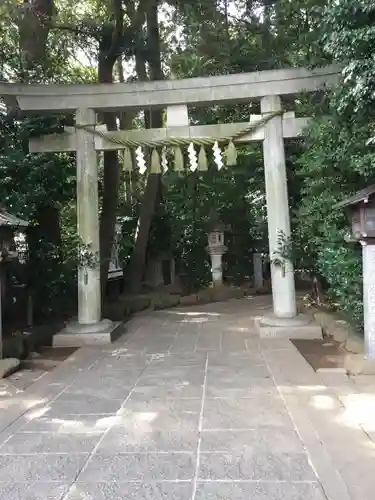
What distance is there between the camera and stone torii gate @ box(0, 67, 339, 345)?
322 inches

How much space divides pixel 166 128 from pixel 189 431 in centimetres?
560

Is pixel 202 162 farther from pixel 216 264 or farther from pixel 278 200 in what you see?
pixel 216 264

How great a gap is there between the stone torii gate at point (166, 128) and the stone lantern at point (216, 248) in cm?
704

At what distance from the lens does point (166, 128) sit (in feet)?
27.6

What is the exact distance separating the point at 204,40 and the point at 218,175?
482 cm

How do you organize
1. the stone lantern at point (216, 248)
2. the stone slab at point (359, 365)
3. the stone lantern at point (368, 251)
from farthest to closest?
1. the stone lantern at point (216, 248)
2. the stone lantern at point (368, 251)
3. the stone slab at point (359, 365)

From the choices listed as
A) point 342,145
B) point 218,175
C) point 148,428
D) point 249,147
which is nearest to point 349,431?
point 148,428

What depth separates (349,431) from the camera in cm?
393

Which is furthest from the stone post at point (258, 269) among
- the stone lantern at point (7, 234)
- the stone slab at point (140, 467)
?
the stone slab at point (140, 467)

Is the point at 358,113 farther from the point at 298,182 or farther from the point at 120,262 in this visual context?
the point at 120,262

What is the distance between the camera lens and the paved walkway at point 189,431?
3.08 meters

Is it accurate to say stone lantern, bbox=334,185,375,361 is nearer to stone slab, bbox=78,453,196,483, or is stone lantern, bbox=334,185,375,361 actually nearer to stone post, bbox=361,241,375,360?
stone post, bbox=361,241,375,360

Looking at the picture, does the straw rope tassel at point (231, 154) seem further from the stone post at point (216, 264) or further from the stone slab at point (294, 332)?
the stone post at point (216, 264)

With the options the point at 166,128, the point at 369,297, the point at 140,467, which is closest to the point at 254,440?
the point at 140,467
